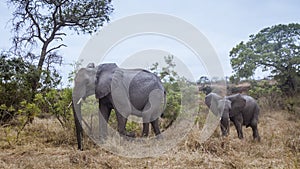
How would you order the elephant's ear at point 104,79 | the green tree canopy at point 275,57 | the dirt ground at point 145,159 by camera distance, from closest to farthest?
the dirt ground at point 145,159, the elephant's ear at point 104,79, the green tree canopy at point 275,57

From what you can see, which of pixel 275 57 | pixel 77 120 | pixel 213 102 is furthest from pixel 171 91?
pixel 275 57

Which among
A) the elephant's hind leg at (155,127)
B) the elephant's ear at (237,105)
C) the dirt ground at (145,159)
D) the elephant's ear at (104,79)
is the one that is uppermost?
the elephant's ear at (104,79)

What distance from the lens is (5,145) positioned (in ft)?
19.8

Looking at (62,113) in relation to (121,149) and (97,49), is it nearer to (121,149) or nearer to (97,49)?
(97,49)

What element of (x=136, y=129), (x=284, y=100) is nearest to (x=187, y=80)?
(x=136, y=129)

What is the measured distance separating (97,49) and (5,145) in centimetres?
262

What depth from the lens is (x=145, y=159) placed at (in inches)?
189

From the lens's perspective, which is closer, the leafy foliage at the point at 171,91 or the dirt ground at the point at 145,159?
the dirt ground at the point at 145,159

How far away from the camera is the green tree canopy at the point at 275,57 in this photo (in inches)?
701

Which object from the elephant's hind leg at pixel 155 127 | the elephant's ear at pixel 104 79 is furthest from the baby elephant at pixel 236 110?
the elephant's ear at pixel 104 79

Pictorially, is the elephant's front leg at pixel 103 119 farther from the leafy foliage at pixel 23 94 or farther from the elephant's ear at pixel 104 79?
the leafy foliage at pixel 23 94

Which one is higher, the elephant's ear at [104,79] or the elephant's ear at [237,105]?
the elephant's ear at [104,79]

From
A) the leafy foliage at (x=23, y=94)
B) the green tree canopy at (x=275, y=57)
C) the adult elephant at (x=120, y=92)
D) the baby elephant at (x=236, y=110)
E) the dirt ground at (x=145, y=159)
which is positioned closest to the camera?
the dirt ground at (x=145, y=159)

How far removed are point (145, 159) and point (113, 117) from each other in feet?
10.7
